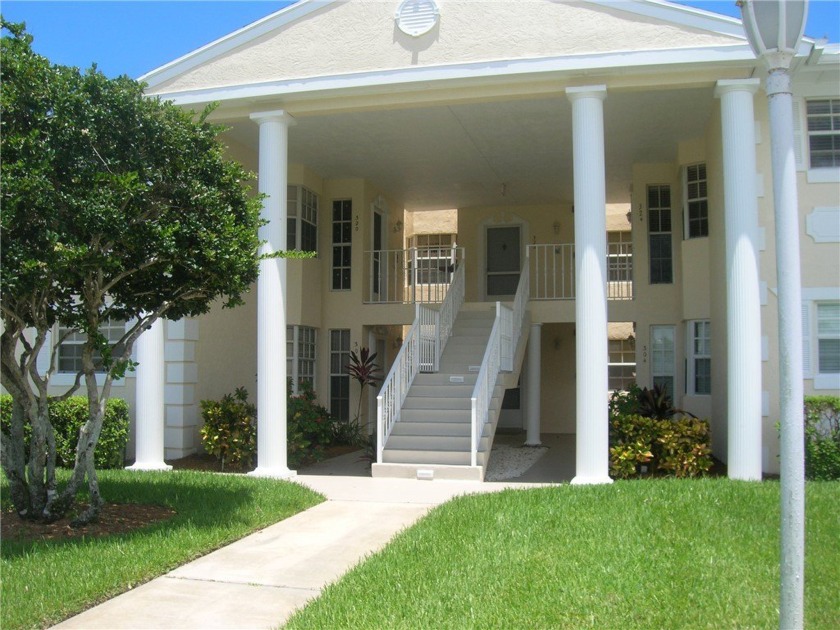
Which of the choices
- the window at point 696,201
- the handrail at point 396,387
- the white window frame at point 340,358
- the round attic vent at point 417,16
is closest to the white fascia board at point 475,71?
the round attic vent at point 417,16

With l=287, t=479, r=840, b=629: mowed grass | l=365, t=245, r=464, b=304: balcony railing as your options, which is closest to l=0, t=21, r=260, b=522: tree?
l=287, t=479, r=840, b=629: mowed grass

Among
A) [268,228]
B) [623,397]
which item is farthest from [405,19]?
[623,397]

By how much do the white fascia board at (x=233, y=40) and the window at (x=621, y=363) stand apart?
11.0 meters

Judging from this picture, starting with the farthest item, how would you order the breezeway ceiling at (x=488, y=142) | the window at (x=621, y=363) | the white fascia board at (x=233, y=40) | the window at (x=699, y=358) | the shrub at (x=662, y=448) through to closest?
the window at (x=621, y=363) < the window at (x=699, y=358) < the breezeway ceiling at (x=488, y=142) < the white fascia board at (x=233, y=40) < the shrub at (x=662, y=448)

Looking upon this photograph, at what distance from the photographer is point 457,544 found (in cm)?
645

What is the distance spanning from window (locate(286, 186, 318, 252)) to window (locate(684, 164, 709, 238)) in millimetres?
6927

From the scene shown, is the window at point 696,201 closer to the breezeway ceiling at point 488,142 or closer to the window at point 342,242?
the breezeway ceiling at point 488,142

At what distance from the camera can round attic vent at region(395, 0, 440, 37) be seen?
10406mm

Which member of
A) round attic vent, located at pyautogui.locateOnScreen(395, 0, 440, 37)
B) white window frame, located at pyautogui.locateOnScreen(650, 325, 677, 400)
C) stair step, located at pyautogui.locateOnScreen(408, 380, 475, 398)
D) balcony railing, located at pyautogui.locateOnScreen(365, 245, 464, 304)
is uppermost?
round attic vent, located at pyautogui.locateOnScreen(395, 0, 440, 37)

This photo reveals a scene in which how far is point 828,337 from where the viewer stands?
34.6 ft

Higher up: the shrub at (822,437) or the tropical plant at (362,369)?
the tropical plant at (362,369)

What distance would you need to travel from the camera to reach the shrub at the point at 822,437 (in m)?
9.41

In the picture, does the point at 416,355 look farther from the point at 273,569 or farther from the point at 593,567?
the point at 593,567

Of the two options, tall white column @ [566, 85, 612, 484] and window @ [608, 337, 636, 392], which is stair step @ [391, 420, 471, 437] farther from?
window @ [608, 337, 636, 392]
